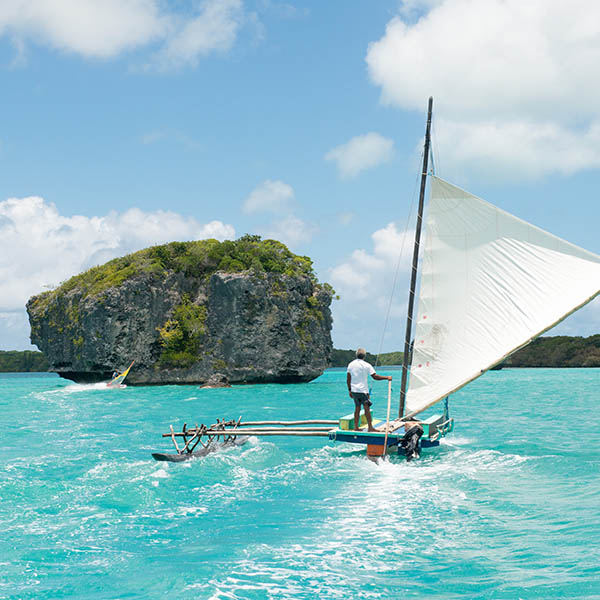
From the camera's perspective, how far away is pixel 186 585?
25.4 ft

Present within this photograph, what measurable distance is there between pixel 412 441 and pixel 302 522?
5.85m

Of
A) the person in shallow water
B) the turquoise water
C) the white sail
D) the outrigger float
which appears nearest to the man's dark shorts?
the person in shallow water

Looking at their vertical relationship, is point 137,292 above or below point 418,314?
above

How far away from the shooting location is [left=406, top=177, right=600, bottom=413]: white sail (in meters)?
14.4

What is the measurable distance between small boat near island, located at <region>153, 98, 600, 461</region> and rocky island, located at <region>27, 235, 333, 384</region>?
48.0 m

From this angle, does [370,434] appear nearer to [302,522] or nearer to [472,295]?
[472,295]

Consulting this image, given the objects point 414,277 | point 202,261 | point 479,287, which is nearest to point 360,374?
point 414,277

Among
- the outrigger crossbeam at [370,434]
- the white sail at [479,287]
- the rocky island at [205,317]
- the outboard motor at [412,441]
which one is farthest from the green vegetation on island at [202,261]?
the outboard motor at [412,441]

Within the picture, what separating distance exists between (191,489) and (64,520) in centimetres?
310

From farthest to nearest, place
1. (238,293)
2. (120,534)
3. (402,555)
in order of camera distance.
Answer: (238,293), (120,534), (402,555)

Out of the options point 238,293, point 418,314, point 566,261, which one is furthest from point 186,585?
point 238,293

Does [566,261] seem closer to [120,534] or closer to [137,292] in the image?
[120,534]

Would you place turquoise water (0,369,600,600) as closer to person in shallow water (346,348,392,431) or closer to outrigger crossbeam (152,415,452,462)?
outrigger crossbeam (152,415,452,462)

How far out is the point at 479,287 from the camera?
15469 millimetres
